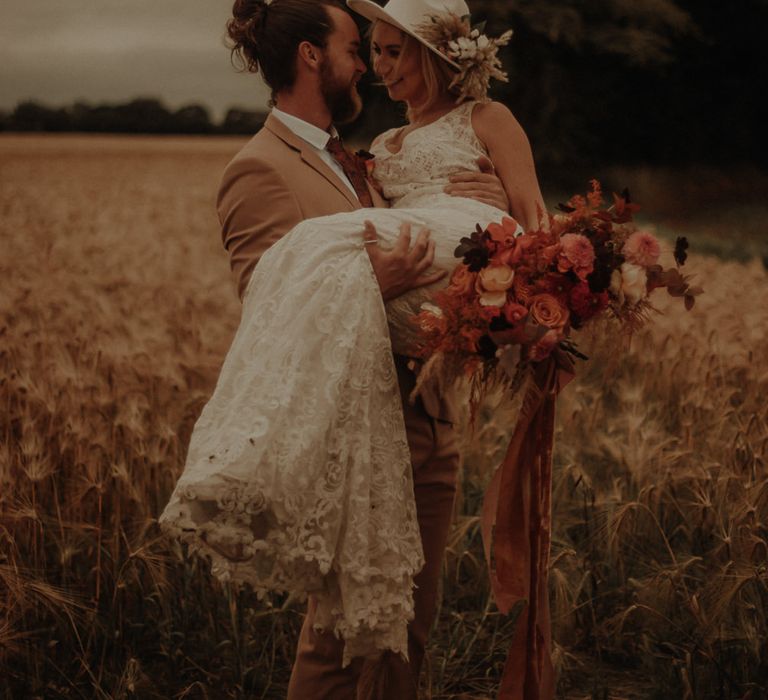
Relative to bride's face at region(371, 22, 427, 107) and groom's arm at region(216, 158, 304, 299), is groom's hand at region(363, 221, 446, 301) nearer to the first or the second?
groom's arm at region(216, 158, 304, 299)

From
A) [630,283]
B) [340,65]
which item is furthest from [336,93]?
[630,283]

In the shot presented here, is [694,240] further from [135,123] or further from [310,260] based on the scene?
[310,260]

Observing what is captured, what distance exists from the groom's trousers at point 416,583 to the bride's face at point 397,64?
33.9 inches

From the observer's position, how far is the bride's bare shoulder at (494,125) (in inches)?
113

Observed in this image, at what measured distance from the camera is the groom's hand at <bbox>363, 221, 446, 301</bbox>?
7.91ft

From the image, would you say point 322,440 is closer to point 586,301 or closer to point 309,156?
point 586,301

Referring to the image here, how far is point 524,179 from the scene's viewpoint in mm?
2871

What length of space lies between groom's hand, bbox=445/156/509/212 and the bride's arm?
4 cm

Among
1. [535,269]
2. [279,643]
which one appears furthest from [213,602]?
[535,269]

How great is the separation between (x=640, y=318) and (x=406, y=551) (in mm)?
839

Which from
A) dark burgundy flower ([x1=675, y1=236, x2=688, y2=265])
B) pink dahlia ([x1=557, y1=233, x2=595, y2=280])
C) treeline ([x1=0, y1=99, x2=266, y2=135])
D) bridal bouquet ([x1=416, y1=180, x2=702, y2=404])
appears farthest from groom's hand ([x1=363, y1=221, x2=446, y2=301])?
treeline ([x1=0, y1=99, x2=266, y2=135])

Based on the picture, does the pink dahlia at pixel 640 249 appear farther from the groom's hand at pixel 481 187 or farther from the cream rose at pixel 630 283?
the groom's hand at pixel 481 187

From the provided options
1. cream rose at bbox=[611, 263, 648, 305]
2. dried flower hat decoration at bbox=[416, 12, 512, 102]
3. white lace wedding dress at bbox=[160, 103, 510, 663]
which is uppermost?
dried flower hat decoration at bbox=[416, 12, 512, 102]

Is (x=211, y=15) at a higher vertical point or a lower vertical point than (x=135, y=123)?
higher
